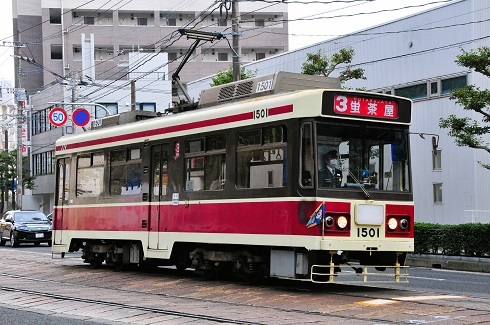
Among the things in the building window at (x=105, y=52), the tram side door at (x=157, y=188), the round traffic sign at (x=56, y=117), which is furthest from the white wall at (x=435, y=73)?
the building window at (x=105, y=52)

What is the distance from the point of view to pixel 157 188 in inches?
682

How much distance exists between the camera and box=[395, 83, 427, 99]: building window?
34.6 metres

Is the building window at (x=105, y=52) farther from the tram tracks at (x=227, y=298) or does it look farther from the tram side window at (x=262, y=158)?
the tram side window at (x=262, y=158)

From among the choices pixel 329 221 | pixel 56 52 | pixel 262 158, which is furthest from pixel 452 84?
pixel 56 52

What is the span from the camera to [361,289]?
14406 millimetres

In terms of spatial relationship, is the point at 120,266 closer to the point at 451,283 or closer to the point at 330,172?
the point at 451,283

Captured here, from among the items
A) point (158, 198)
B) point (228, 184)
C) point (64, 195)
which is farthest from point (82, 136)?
point (228, 184)

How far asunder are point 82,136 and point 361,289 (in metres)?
9.08

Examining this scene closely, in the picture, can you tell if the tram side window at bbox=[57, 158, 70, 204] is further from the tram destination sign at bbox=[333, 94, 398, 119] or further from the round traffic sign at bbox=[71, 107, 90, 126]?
the round traffic sign at bbox=[71, 107, 90, 126]

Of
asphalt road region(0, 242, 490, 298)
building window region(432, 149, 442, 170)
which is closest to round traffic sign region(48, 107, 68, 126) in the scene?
building window region(432, 149, 442, 170)

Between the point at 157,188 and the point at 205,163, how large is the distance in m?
1.84

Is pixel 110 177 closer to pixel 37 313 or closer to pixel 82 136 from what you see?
pixel 82 136

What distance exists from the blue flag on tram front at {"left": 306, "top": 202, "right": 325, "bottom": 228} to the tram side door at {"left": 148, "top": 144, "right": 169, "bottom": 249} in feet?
15.1

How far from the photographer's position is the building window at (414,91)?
34562mm
